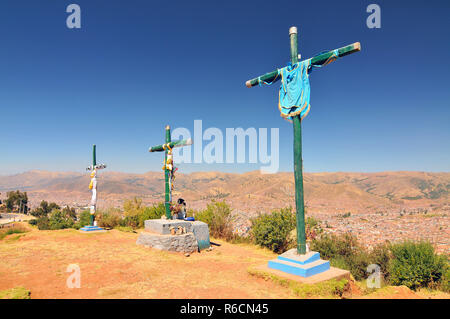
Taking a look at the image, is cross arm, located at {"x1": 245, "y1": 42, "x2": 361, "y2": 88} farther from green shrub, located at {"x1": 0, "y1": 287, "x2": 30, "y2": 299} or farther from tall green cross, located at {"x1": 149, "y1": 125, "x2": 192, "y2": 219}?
green shrub, located at {"x1": 0, "y1": 287, "x2": 30, "y2": 299}

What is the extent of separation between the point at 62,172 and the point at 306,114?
181877 mm

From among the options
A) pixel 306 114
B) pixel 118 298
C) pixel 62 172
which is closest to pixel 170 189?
pixel 118 298

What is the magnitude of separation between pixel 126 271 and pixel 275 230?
22.0 ft

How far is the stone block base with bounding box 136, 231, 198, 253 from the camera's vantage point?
9672 mm

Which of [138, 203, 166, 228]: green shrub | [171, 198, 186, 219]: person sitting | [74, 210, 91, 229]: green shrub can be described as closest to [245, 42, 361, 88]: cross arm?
[171, 198, 186, 219]: person sitting

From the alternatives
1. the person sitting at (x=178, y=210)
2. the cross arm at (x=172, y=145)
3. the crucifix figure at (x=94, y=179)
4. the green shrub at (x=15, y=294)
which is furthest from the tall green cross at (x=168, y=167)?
the green shrub at (x=15, y=294)

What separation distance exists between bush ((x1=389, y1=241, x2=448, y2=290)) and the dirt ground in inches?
112

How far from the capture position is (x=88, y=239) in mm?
12273

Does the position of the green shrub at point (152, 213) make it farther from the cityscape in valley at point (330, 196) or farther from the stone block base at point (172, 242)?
the cityscape in valley at point (330, 196)

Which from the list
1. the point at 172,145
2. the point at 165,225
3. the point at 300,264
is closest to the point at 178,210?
the point at 165,225

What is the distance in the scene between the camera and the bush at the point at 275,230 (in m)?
11.6

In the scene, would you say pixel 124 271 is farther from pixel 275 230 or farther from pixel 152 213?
pixel 152 213

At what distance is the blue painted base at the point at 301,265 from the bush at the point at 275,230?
5.50 m
